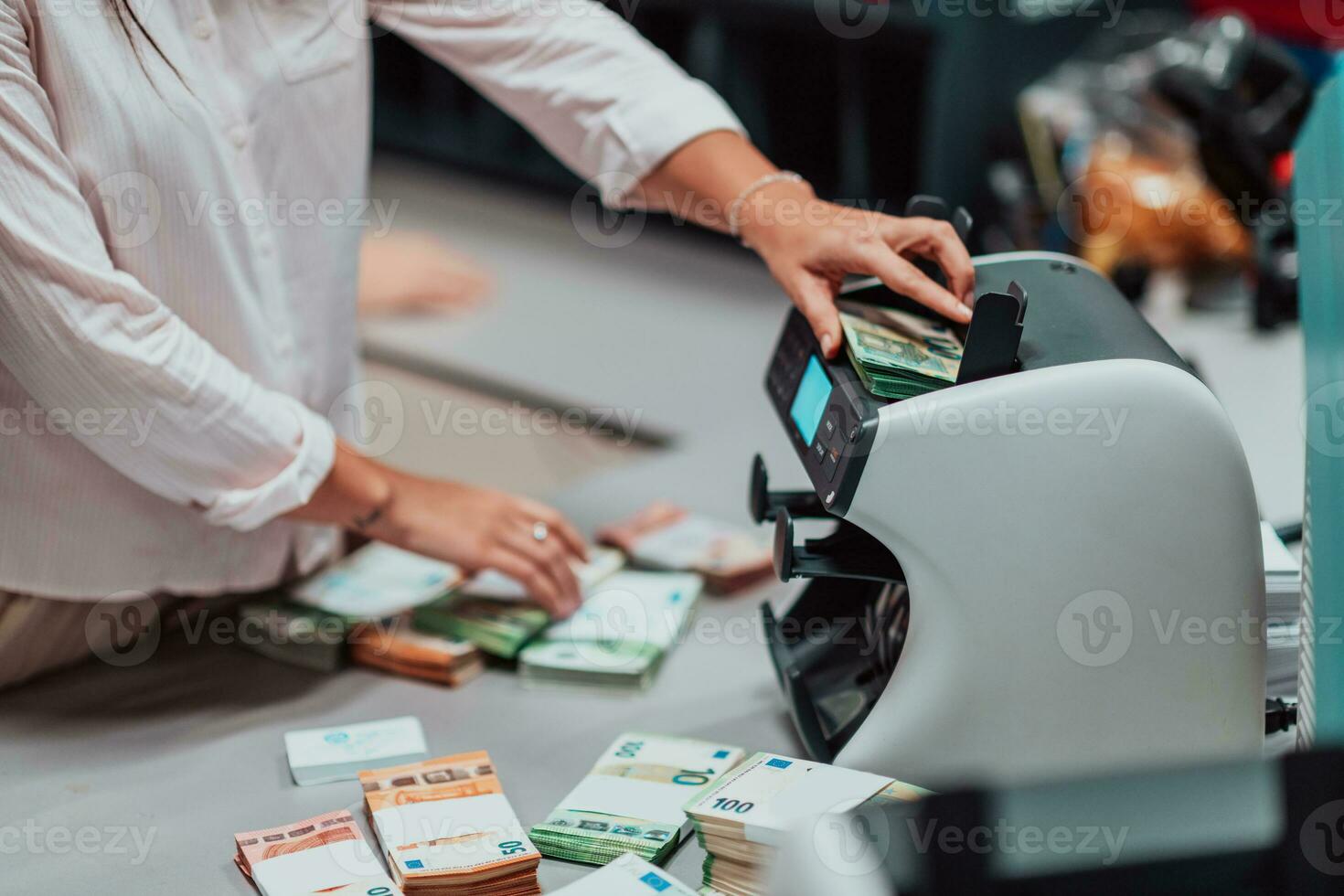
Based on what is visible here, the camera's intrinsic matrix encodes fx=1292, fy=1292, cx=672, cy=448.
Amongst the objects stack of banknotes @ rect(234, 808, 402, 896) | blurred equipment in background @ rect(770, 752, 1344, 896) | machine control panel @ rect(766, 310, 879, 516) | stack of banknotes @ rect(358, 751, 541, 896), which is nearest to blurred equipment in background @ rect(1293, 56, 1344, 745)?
blurred equipment in background @ rect(770, 752, 1344, 896)

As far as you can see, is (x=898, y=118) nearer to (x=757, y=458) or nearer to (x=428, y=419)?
(x=428, y=419)

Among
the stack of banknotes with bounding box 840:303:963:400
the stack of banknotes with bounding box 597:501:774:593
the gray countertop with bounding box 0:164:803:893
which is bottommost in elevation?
the gray countertop with bounding box 0:164:803:893

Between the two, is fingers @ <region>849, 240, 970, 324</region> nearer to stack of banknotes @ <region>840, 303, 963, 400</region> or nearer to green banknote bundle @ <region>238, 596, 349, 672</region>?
stack of banknotes @ <region>840, 303, 963, 400</region>

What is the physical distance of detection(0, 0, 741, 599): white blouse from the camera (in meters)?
1.13

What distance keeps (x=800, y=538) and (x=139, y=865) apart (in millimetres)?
823

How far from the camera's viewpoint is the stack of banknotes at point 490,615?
1.37 m

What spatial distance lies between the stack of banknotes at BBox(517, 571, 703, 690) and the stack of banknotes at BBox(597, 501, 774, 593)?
0.10 ft

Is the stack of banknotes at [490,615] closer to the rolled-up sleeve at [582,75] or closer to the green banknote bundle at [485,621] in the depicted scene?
the green banknote bundle at [485,621]

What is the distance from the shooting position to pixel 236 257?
130cm

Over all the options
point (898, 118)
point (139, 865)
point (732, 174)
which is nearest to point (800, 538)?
point (732, 174)

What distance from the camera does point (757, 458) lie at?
130 centimetres

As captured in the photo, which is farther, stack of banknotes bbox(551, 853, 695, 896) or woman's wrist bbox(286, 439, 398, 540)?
woman's wrist bbox(286, 439, 398, 540)

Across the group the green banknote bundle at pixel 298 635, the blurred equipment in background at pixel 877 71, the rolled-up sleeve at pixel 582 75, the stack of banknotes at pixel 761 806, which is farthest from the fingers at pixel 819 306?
the blurred equipment in background at pixel 877 71

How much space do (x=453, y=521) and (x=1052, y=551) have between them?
636mm
